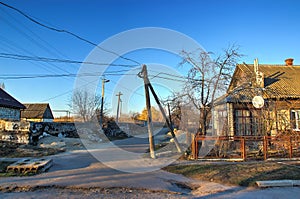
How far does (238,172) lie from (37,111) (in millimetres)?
36754

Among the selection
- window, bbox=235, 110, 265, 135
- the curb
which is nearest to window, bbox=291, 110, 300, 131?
window, bbox=235, 110, 265, 135

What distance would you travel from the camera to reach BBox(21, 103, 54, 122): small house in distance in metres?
35.5

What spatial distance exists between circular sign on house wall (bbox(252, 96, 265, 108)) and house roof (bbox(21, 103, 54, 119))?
33113mm

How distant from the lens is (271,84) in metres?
15.1

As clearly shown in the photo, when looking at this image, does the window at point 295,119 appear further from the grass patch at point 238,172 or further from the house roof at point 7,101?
the house roof at point 7,101

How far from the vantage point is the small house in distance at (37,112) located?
3550 cm

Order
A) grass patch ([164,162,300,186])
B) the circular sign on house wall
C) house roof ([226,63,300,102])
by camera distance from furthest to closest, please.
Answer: house roof ([226,63,300,102]), the circular sign on house wall, grass patch ([164,162,300,186])

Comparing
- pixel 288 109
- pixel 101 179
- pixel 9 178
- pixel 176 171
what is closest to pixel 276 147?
pixel 288 109

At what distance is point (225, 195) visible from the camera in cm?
518

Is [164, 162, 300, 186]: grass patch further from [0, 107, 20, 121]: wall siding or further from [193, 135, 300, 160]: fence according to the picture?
[0, 107, 20, 121]: wall siding

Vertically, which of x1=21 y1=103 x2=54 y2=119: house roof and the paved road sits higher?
x1=21 y1=103 x2=54 y2=119: house roof

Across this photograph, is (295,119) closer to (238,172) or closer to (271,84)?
(271,84)

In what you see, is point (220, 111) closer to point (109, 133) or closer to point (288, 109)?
point (288, 109)

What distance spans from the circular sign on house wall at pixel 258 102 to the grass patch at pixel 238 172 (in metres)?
4.56
